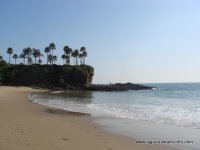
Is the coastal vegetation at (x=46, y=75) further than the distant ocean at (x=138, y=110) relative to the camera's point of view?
Yes

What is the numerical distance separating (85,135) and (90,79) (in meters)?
93.0

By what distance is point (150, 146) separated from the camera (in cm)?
1100

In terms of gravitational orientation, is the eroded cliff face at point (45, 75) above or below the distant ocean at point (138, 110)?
above

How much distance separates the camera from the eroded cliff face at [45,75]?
98.8 metres

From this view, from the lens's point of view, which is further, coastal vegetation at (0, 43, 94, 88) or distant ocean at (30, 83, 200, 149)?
coastal vegetation at (0, 43, 94, 88)

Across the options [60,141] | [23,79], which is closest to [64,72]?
[23,79]

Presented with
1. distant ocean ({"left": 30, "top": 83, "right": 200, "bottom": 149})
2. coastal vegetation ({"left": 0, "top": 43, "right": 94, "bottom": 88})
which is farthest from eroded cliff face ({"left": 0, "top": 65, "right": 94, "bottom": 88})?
distant ocean ({"left": 30, "top": 83, "right": 200, "bottom": 149})

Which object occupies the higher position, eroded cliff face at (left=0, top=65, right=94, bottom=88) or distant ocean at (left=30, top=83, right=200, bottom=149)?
eroded cliff face at (left=0, top=65, right=94, bottom=88)

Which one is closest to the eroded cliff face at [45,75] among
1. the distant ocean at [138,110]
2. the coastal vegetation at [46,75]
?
the coastal vegetation at [46,75]

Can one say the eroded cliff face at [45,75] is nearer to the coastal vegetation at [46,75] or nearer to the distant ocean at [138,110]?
the coastal vegetation at [46,75]

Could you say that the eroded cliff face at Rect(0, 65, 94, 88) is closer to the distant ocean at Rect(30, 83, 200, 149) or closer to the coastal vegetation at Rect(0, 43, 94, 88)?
the coastal vegetation at Rect(0, 43, 94, 88)

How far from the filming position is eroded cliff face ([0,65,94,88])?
98.8 m

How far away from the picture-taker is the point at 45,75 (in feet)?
331

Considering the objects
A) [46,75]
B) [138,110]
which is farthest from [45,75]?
[138,110]
